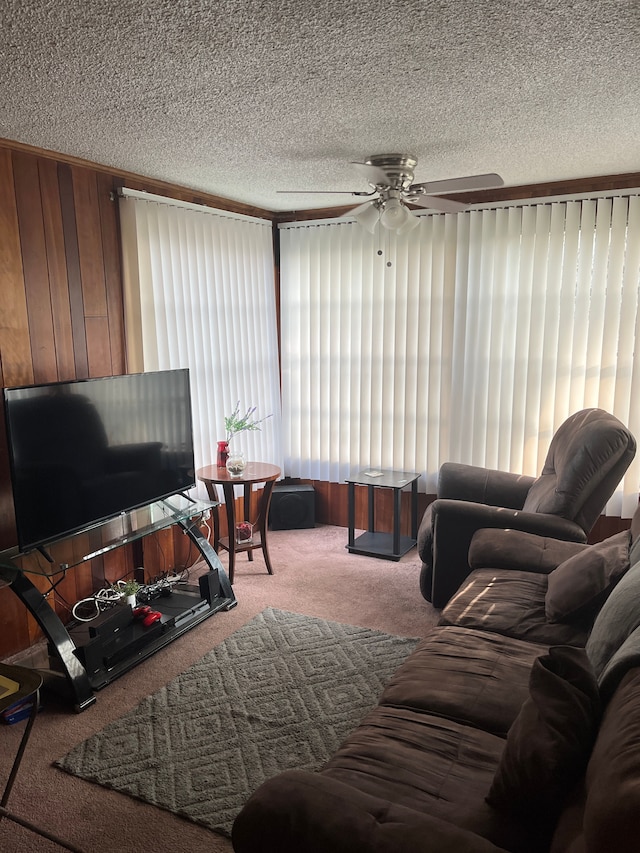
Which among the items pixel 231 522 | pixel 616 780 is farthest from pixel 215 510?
pixel 616 780

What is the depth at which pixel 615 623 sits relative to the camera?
1852 millimetres

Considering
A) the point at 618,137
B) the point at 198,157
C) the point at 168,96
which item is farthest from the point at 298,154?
the point at 618,137

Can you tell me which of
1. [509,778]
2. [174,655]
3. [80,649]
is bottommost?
[174,655]

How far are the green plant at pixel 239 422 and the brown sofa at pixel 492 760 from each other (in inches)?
97.1

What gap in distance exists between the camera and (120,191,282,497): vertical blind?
388 centimetres

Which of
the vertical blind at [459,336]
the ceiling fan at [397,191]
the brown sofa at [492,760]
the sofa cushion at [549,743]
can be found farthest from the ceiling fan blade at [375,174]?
the sofa cushion at [549,743]

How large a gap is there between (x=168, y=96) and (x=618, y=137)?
6.90 feet

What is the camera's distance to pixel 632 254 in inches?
156

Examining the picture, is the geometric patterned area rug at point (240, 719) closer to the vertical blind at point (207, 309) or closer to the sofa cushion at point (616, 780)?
the sofa cushion at point (616, 780)

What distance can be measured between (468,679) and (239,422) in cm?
278

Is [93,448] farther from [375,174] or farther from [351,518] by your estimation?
[351,518]

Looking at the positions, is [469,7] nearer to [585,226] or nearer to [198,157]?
[198,157]

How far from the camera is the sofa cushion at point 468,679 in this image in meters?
1.93

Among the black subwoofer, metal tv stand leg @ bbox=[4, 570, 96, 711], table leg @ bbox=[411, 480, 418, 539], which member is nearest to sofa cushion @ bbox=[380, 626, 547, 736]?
metal tv stand leg @ bbox=[4, 570, 96, 711]
